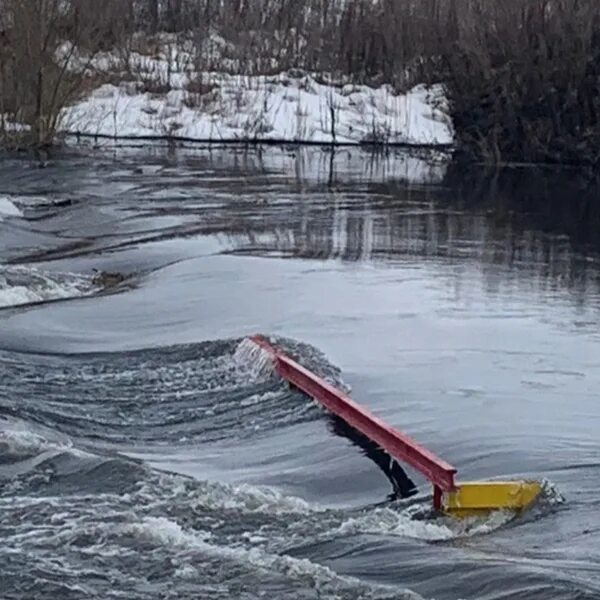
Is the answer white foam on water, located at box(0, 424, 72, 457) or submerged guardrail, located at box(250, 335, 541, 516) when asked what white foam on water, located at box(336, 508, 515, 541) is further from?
white foam on water, located at box(0, 424, 72, 457)

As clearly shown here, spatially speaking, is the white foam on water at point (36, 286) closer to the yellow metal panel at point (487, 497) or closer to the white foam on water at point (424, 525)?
the white foam on water at point (424, 525)

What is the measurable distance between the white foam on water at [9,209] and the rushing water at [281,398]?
0.07m

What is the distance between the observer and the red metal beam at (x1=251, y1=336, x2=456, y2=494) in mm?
7820

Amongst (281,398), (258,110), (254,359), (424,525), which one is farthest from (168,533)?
(258,110)

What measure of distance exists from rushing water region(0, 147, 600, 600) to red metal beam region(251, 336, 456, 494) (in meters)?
0.14

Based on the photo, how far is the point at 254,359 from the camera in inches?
458

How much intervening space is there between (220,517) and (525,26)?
31651mm

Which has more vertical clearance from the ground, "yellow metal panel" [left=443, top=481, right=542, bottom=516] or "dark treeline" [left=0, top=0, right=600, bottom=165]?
"dark treeline" [left=0, top=0, right=600, bottom=165]

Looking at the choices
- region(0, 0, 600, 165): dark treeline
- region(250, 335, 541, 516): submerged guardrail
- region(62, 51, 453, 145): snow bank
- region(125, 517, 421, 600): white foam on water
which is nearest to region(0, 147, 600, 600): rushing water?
region(125, 517, 421, 600): white foam on water

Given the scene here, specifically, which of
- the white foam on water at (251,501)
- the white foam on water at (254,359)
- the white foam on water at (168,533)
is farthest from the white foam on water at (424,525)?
the white foam on water at (254,359)

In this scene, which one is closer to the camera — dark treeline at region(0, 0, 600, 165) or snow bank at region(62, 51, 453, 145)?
dark treeline at region(0, 0, 600, 165)

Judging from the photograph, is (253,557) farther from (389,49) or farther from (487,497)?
(389,49)

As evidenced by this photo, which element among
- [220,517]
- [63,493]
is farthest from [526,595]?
[63,493]

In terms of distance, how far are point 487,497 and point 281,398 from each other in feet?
10.0
